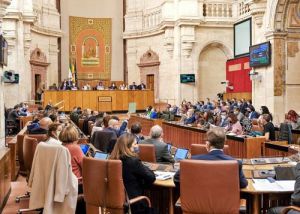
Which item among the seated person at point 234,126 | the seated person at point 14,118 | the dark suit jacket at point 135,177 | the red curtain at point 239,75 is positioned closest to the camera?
the dark suit jacket at point 135,177

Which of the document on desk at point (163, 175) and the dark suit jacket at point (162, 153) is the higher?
the dark suit jacket at point (162, 153)

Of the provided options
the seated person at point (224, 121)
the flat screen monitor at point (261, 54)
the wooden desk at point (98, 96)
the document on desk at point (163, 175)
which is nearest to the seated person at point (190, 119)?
the seated person at point (224, 121)

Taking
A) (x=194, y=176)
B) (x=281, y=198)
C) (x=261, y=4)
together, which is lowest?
(x=281, y=198)

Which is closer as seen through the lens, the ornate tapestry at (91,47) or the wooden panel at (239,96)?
the wooden panel at (239,96)

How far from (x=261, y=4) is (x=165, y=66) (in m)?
10.0

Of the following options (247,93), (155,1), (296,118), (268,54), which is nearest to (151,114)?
(247,93)

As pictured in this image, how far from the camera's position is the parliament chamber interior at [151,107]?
4113 millimetres

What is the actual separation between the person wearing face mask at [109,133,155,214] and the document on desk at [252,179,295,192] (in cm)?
100

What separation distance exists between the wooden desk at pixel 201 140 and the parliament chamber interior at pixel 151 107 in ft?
0.12

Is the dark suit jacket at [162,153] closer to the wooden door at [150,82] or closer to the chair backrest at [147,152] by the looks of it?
the chair backrest at [147,152]

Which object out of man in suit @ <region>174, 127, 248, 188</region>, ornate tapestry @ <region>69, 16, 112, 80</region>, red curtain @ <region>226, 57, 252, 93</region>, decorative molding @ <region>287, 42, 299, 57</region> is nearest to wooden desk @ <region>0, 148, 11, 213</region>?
man in suit @ <region>174, 127, 248, 188</region>

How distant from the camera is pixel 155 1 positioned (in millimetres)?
23344

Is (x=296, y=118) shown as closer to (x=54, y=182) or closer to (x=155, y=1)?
(x=54, y=182)

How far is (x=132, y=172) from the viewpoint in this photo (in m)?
4.25
